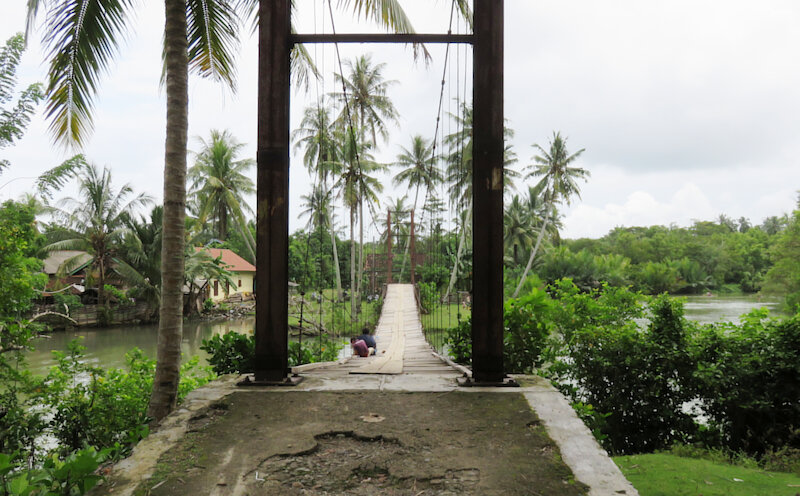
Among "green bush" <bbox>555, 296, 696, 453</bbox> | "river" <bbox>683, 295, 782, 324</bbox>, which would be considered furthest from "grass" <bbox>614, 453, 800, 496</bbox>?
"river" <bbox>683, 295, 782, 324</bbox>

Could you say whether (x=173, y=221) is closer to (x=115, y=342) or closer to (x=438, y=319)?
(x=115, y=342)

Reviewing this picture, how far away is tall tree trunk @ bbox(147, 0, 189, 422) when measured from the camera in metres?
3.88

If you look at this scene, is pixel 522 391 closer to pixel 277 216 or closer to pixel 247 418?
pixel 247 418

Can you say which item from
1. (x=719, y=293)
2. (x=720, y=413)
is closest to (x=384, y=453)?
(x=720, y=413)

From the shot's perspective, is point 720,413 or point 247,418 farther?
point 720,413

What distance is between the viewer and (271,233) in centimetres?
298

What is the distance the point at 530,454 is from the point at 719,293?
1812 inches

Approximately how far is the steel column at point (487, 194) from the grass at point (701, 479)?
1818 mm

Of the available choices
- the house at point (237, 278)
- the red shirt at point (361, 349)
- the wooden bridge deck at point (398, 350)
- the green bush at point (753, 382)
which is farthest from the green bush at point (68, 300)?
the green bush at point (753, 382)

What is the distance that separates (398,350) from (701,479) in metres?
4.21

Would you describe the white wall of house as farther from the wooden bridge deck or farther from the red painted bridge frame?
the red painted bridge frame

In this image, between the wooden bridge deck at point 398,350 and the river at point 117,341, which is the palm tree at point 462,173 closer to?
the wooden bridge deck at point 398,350

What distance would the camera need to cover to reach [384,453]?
2094mm

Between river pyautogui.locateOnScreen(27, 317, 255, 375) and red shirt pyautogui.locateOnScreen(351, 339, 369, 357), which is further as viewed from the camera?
river pyautogui.locateOnScreen(27, 317, 255, 375)
